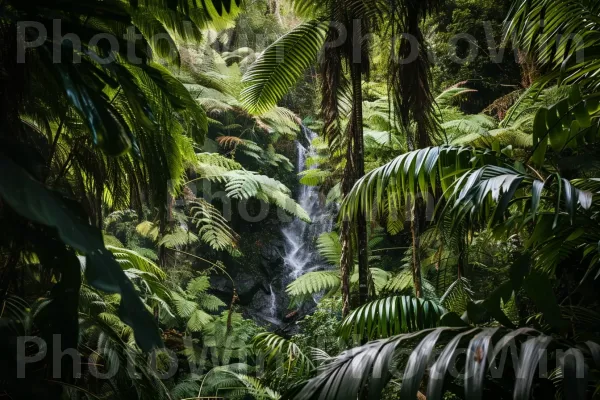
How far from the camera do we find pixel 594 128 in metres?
2.19

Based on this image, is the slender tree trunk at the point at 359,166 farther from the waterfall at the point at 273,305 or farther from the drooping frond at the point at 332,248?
the waterfall at the point at 273,305

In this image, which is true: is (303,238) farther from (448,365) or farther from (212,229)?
(448,365)

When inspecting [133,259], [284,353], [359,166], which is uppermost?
[359,166]

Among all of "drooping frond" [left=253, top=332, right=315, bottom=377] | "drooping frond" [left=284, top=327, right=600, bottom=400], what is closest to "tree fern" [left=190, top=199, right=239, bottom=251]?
"drooping frond" [left=253, top=332, right=315, bottom=377]

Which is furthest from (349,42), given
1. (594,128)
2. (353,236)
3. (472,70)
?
(472,70)

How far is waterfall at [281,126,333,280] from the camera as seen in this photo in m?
9.14

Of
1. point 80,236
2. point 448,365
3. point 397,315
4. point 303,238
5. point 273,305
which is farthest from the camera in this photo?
point 303,238

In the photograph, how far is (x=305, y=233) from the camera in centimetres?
947

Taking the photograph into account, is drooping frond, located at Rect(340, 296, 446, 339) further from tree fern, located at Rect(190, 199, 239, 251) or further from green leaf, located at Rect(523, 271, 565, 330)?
tree fern, located at Rect(190, 199, 239, 251)

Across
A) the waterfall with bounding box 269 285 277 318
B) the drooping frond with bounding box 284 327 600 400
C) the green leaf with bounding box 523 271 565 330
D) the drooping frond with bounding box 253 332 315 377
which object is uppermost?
the green leaf with bounding box 523 271 565 330

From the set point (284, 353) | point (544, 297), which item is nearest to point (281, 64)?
point (284, 353)

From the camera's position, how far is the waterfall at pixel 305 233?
914cm

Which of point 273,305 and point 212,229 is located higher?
point 212,229

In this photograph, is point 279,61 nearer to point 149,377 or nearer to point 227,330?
point 149,377
